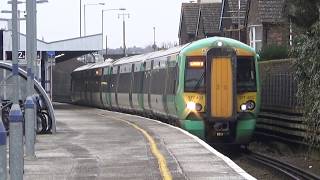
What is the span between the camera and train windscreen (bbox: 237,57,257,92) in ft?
65.0

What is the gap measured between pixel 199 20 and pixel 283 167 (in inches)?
1834

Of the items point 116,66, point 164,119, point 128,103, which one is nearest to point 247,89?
point 164,119

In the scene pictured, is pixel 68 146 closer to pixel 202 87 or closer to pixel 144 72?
pixel 202 87

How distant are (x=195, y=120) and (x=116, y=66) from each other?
17.5 m

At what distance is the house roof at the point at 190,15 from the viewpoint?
219 ft

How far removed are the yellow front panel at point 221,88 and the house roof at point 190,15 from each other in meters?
46.6

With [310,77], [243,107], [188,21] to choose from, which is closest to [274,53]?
[243,107]

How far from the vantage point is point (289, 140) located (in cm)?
2127

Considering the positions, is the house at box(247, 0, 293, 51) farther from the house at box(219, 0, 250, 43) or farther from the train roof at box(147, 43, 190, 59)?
the train roof at box(147, 43, 190, 59)

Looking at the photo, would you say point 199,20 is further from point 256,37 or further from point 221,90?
point 221,90

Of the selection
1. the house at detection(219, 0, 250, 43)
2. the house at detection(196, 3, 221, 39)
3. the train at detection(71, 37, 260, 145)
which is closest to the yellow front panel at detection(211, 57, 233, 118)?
the train at detection(71, 37, 260, 145)

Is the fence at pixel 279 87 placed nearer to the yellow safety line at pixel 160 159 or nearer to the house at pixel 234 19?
the yellow safety line at pixel 160 159

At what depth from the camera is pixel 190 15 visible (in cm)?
6900

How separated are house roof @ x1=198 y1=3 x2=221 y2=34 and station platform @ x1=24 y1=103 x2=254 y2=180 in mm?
40196
